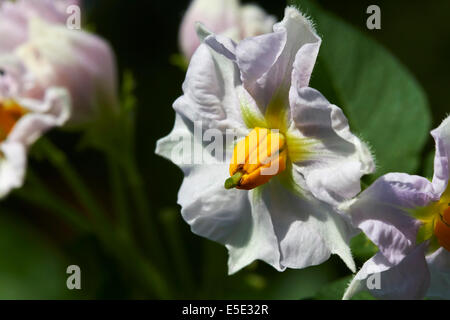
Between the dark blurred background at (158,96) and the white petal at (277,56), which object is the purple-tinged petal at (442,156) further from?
the dark blurred background at (158,96)

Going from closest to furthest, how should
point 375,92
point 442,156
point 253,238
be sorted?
point 442,156
point 253,238
point 375,92

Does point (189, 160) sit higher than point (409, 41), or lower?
lower

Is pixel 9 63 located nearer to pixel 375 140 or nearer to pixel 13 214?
pixel 375 140

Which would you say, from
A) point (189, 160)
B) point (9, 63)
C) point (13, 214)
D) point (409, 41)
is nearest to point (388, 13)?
point (409, 41)

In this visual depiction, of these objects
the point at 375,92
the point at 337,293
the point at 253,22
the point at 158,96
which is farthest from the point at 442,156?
the point at 158,96

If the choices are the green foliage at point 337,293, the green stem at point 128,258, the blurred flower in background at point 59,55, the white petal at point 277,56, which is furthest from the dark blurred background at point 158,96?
the white petal at point 277,56

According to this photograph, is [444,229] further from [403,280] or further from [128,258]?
[128,258]
